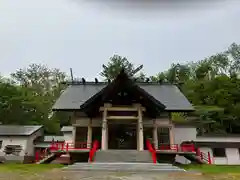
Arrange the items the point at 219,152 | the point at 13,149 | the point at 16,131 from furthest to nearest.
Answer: the point at 16,131, the point at 13,149, the point at 219,152

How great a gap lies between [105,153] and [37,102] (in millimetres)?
23557

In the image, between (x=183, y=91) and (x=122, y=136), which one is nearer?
(x=122, y=136)

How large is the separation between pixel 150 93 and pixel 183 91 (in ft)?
54.4

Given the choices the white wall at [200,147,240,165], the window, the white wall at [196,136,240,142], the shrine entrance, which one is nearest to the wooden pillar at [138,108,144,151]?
the shrine entrance

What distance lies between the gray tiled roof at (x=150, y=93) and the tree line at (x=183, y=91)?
360 cm

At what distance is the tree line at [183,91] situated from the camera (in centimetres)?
3334

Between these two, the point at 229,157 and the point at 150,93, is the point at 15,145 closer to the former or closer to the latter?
the point at 150,93

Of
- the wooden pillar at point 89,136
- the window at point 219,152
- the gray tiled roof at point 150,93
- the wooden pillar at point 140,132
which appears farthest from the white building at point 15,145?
the window at point 219,152

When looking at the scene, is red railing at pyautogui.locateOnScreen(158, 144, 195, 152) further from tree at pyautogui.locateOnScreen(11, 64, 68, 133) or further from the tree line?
Answer: tree at pyautogui.locateOnScreen(11, 64, 68, 133)

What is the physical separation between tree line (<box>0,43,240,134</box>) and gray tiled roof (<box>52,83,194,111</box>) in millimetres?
3601

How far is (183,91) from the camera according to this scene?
37.2m

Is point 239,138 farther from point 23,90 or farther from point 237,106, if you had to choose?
point 23,90

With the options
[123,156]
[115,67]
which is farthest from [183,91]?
[123,156]

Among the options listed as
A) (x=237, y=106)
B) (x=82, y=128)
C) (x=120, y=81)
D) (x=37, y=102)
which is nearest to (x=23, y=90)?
(x=37, y=102)
